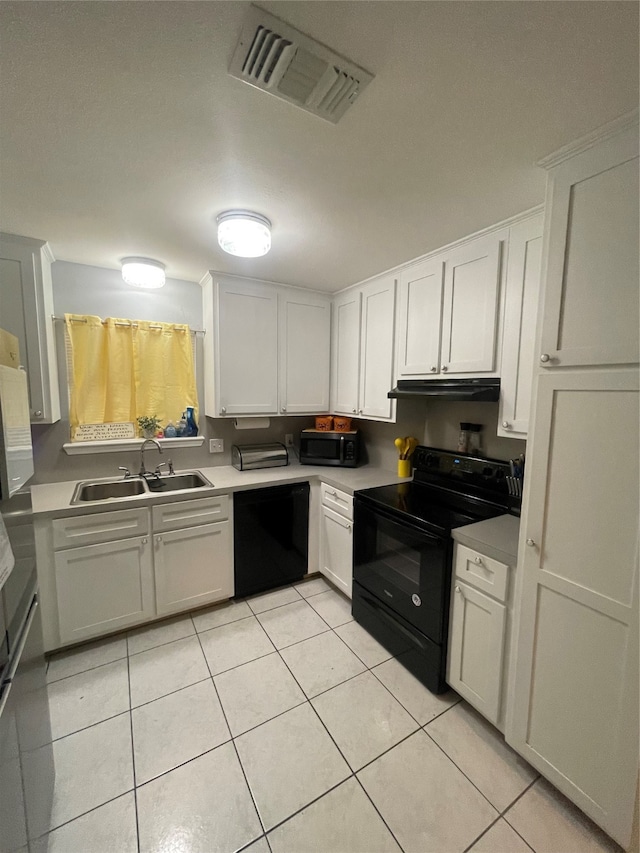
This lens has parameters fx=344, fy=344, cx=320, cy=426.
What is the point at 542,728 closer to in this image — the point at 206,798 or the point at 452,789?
Result: the point at 452,789

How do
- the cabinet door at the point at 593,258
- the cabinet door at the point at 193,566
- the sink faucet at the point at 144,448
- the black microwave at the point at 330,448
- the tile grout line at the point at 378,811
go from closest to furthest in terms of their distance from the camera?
the cabinet door at the point at 593,258, the tile grout line at the point at 378,811, the cabinet door at the point at 193,566, the sink faucet at the point at 144,448, the black microwave at the point at 330,448

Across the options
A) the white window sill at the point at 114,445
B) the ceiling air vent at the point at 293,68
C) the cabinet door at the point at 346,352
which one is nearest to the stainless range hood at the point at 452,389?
the cabinet door at the point at 346,352

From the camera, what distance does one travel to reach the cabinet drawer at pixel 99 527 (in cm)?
191

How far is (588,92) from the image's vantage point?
3.14 feet

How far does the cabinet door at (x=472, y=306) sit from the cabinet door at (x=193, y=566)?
1.86 metres

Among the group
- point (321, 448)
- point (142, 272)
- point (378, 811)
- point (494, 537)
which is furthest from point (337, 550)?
point (142, 272)

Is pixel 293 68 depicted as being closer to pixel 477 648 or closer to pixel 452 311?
pixel 452 311

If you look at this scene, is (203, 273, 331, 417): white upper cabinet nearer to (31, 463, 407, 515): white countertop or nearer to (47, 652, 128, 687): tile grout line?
(31, 463, 407, 515): white countertop

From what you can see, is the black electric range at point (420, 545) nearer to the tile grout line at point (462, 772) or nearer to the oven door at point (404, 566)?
the oven door at point (404, 566)

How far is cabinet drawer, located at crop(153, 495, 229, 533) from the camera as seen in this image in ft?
7.12

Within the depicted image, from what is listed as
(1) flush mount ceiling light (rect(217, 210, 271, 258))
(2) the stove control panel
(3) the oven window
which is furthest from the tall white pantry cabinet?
(3) the oven window

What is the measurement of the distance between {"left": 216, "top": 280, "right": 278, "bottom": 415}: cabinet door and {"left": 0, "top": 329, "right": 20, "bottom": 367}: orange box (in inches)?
52.9

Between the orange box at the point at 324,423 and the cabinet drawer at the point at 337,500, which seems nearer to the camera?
the cabinet drawer at the point at 337,500

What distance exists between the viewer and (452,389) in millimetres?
1890
